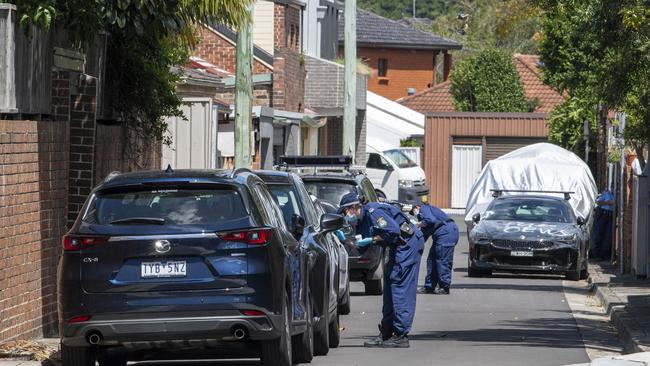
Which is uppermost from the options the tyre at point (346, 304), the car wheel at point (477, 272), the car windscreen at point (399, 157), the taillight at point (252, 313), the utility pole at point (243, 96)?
the utility pole at point (243, 96)

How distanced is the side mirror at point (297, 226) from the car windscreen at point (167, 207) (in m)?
→ 1.71

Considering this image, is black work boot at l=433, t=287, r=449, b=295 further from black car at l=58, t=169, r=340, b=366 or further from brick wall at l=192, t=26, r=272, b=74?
brick wall at l=192, t=26, r=272, b=74

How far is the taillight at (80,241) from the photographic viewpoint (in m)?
11.3

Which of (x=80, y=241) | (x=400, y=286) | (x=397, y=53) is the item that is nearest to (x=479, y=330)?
(x=400, y=286)

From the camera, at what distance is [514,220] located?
27.1 m

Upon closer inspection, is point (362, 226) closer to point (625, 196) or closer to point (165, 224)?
point (165, 224)

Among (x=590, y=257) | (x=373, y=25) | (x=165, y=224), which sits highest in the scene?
(x=373, y=25)

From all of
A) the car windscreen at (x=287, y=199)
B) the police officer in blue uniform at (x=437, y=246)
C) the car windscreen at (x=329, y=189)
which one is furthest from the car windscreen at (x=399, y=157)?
the car windscreen at (x=287, y=199)

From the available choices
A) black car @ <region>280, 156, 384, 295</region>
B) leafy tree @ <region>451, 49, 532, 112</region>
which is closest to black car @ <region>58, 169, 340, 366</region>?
black car @ <region>280, 156, 384, 295</region>

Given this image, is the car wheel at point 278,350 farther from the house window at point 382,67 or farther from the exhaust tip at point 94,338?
the house window at point 382,67

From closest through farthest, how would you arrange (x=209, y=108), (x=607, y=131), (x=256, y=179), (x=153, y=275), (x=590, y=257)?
(x=153, y=275) < (x=256, y=179) < (x=209, y=108) < (x=590, y=257) < (x=607, y=131)

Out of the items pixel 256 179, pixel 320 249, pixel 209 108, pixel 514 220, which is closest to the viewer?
pixel 256 179

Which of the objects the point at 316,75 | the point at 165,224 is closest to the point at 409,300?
the point at 165,224

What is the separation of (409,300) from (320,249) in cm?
131
